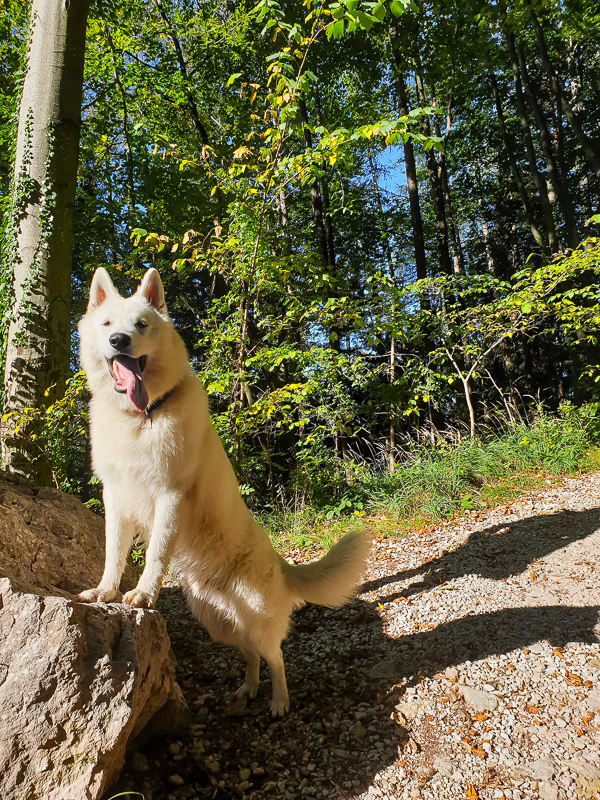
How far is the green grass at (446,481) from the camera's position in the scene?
5320 mm

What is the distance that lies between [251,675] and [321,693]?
42 cm

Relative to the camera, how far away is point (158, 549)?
2086 millimetres

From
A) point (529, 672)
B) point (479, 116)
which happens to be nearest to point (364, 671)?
point (529, 672)

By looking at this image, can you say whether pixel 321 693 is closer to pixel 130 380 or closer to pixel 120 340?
pixel 130 380

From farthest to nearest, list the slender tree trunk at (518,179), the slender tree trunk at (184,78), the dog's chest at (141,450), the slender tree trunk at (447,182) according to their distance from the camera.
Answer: the slender tree trunk at (447,182) → the slender tree trunk at (518,179) → the slender tree trunk at (184,78) → the dog's chest at (141,450)

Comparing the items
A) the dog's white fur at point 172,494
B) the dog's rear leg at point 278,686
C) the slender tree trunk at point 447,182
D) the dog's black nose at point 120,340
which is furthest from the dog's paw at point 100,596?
the slender tree trunk at point 447,182

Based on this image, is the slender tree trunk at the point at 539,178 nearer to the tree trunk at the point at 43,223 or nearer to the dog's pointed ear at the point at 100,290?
the tree trunk at the point at 43,223

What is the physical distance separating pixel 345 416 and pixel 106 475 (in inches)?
172

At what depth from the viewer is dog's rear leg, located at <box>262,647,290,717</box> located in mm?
2572

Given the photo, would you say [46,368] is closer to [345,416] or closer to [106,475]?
[106,475]

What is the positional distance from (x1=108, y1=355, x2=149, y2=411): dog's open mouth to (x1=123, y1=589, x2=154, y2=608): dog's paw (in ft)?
2.58

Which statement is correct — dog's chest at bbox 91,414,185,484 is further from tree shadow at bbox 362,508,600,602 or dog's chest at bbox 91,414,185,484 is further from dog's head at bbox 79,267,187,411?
tree shadow at bbox 362,508,600,602

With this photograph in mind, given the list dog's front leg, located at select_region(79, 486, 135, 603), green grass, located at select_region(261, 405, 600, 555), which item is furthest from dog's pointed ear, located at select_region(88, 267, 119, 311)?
green grass, located at select_region(261, 405, 600, 555)

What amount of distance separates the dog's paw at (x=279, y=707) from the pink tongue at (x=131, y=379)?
1.76 meters
